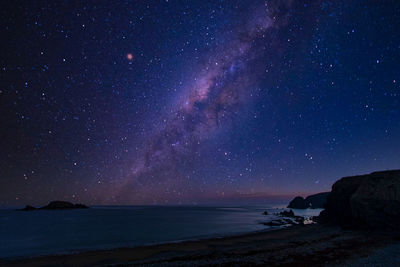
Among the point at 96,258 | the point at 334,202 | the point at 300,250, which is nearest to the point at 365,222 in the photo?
the point at 334,202

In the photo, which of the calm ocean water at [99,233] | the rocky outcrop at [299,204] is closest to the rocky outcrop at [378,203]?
the calm ocean water at [99,233]

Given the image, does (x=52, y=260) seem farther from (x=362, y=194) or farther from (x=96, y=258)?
(x=362, y=194)

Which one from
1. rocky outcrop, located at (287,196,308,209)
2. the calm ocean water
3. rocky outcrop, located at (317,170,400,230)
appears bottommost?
rocky outcrop, located at (287,196,308,209)

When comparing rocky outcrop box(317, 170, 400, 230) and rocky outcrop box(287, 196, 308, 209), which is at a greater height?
rocky outcrop box(317, 170, 400, 230)

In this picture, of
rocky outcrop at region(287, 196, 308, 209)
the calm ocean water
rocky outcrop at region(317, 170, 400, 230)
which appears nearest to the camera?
rocky outcrop at region(317, 170, 400, 230)

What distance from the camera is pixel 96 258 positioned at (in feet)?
71.2

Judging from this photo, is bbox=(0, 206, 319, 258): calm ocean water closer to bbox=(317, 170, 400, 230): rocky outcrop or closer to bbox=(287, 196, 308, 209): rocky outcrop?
bbox=(317, 170, 400, 230): rocky outcrop

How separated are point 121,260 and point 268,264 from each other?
43.2 ft

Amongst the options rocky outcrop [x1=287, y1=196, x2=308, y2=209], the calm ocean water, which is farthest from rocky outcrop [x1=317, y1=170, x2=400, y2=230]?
rocky outcrop [x1=287, y1=196, x2=308, y2=209]

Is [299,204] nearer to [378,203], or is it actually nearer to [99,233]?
[378,203]

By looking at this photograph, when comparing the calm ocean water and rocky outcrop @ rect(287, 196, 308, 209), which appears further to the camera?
rocky outcrop @ rect(287, 196, 308, 209)

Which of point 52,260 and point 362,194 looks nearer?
point 52,260

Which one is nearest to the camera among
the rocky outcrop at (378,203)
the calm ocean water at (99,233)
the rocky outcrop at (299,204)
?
the rocky outcrop at (378,203)

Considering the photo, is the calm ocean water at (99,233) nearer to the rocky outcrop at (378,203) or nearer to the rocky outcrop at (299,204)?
the rocky outcrop at (378,203)
